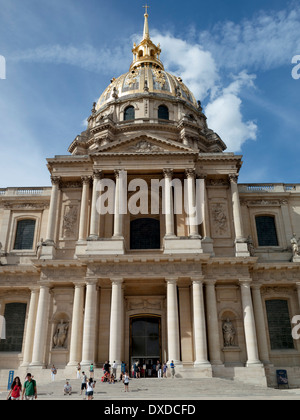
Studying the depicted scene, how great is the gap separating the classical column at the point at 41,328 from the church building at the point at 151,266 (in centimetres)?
7

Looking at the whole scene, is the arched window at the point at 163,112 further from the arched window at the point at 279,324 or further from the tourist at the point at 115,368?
the tourist at the point at 115,368

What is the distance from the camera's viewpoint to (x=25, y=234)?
32.3m

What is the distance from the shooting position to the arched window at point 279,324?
2808 centimetres

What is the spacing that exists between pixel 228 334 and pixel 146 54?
46030mm

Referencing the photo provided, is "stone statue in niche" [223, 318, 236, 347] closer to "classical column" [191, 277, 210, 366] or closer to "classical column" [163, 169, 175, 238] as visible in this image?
"classical column" [191, 277, 210, 366]

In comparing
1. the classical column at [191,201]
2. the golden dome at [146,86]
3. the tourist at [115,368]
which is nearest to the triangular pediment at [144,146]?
the classical column at [191,201]

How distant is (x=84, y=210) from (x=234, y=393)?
17661 mm

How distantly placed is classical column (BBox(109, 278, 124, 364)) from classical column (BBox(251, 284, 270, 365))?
10088mm

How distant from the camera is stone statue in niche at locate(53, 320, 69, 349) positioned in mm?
26672

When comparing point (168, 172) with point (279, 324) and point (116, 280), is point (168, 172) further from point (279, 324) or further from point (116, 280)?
point (279, 324)

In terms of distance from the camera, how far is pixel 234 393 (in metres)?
18.5
